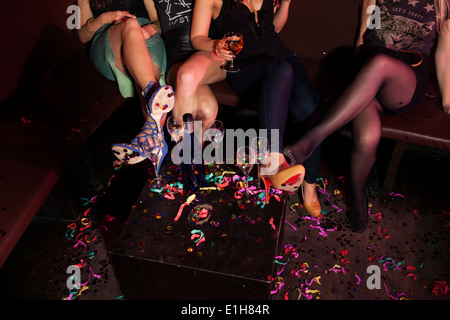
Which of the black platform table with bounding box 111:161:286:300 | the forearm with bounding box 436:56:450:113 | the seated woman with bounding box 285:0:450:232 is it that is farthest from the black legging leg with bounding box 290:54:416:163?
the black platform table with bounding box 111:161:286:300

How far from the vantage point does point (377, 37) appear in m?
2.06

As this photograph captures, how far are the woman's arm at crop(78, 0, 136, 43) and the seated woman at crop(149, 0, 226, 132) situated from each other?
0.23 meters

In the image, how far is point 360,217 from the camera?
200cm

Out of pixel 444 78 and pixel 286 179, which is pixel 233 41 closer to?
pixel 286 179

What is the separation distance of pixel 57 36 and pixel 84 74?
0.29 m

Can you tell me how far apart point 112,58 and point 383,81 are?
57.2 inches

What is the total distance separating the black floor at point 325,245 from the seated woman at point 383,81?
0.58 feet

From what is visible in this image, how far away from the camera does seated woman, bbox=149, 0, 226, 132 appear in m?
1.93

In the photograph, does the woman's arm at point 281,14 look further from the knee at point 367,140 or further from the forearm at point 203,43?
the knee at point 367,140

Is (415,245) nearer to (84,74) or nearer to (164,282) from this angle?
(164,282)

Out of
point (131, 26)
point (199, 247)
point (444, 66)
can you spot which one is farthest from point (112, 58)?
point (444, 66)

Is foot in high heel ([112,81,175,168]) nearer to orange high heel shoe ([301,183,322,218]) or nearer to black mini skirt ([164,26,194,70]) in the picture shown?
black mini skirt ([164,26,194,70])


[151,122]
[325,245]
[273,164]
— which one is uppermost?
[151,122]
